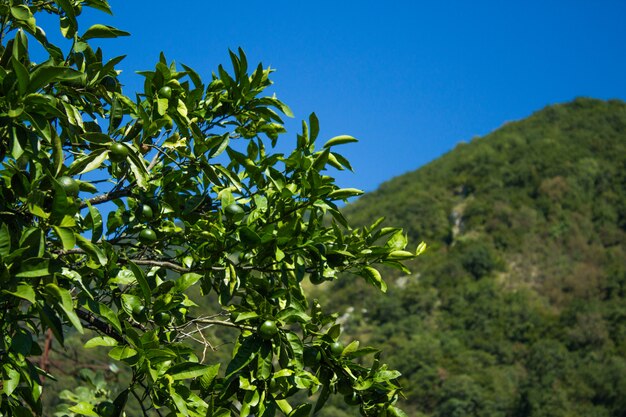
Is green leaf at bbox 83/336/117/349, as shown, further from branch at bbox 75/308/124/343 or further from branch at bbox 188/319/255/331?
branch at bbox 188/319/255/331

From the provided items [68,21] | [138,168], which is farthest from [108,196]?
[68,21]

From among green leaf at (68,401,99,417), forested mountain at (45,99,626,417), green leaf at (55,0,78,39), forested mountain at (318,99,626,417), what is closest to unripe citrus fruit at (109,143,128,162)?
green leaf at (55,0,78,39)

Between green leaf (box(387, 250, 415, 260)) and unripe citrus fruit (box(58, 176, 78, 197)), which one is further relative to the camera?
green leaf (box(387, 250, 415, 260))

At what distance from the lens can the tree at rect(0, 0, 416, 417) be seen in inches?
88.7

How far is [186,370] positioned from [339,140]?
0.97 meters

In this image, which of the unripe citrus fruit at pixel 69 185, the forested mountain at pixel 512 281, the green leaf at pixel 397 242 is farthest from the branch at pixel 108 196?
the forested mountain at pixel 512 281

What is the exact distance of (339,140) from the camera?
286 cm

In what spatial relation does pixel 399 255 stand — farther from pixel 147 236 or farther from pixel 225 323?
pixel 147 236

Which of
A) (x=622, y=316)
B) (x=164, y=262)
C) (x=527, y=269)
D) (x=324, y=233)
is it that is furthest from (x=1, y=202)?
(x=527, y=269)

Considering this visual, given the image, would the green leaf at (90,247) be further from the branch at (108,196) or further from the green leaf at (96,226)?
the branch at (108,196)

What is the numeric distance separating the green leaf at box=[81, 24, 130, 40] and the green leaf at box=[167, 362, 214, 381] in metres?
1.23

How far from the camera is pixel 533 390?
48.9 m

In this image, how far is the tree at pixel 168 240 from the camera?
2252mm

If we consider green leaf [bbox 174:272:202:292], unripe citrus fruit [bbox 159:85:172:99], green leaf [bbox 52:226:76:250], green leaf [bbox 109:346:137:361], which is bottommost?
green leaf [bbox 109:346:137:361]
